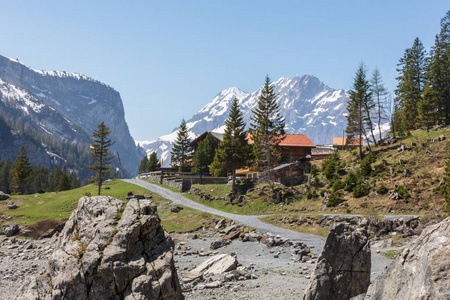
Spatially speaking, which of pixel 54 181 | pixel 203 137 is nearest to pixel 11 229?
pixel 203 137

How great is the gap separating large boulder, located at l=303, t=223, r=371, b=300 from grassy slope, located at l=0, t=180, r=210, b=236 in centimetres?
2953

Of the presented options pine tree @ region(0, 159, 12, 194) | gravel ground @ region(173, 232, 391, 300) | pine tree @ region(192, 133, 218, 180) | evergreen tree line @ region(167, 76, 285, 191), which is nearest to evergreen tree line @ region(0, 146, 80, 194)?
pine tree @ region(0, 159, 12, 194)

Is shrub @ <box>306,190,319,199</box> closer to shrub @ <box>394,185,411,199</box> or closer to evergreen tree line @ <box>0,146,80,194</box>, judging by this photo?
shrub @ <box>394,185,411,199</box>

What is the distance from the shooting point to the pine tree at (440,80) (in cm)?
6283

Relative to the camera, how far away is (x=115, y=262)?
1285cm

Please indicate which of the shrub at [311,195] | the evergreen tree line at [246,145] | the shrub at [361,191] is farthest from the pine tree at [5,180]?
the shrub at [361,191]

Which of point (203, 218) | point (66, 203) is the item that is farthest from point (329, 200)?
point (66, 203)

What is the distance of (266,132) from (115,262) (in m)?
56.0

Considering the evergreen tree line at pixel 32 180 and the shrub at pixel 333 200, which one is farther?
the evergreen tree line at pixel 32 180

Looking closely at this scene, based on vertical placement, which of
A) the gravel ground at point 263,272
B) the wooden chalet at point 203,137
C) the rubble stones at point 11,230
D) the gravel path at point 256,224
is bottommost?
the rubble stones at point 11,230

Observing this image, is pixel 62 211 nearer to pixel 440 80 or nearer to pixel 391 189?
pixel 391 189

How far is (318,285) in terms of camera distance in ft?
39.4

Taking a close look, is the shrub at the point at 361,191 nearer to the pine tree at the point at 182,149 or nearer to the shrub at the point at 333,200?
the shrub at the point at 333,200

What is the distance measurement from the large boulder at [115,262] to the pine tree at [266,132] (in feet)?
145
